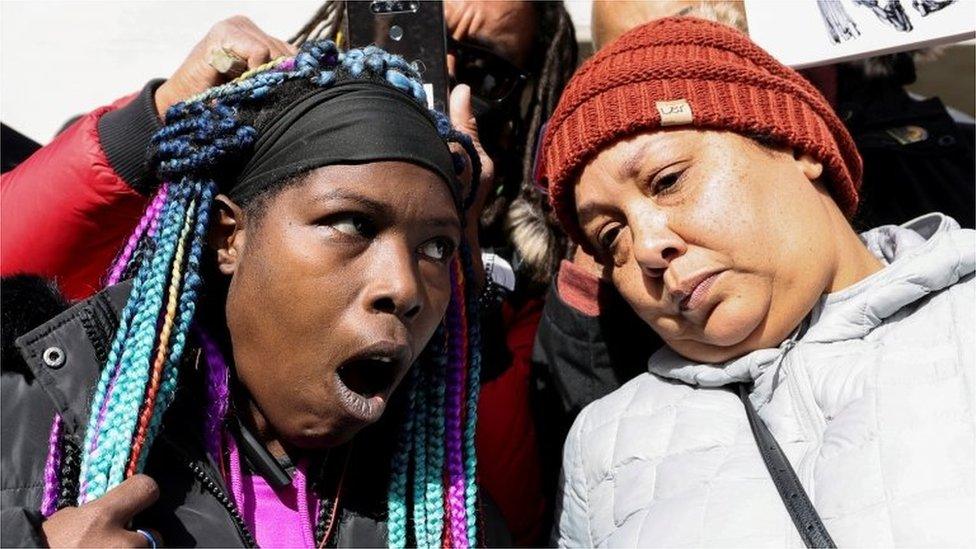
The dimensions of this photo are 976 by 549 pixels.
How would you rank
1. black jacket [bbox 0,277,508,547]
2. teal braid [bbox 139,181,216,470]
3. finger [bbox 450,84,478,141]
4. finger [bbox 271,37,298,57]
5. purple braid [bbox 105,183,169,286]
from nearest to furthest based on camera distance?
black jacket [bbox 0,277,508,547], teal braid [bbox 139,181,216,470], purple braid [bbox 105,183,169,286], finger [bbox 271,37,298,57], finger [bbox 450,84,478,141]

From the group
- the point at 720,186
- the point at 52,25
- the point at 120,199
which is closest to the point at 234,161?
the point at 120,199

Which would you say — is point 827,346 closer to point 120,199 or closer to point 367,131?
point 367,131

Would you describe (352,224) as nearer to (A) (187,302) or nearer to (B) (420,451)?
(A) (187,302)

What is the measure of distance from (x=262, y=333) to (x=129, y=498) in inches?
13.5

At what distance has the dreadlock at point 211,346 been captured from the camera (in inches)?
69.9

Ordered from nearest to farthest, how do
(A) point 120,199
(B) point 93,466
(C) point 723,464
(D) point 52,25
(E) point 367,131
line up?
(B) point 93,466, (E) point 367,131, (C) point 723,464, (A) point 120,199, (D) point 52,25

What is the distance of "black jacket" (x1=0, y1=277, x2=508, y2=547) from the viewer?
1734 mm

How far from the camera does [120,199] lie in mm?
2207

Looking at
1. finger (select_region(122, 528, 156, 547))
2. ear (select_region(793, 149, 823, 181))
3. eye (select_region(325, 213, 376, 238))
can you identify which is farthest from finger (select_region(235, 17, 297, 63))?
ear (select_region(793, 149, 823, 181))

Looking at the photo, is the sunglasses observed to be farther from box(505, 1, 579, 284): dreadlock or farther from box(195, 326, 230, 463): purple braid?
box(195, 326, 230, 463): purple braid

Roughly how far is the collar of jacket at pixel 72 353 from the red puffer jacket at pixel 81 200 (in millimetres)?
379

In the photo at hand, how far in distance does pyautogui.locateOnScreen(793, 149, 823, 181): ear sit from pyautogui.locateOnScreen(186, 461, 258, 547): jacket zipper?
1.28 metres

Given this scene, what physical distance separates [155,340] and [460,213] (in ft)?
1.96

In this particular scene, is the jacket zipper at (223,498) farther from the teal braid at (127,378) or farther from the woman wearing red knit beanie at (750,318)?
the woman wearing red knit beanie at (750,318)
